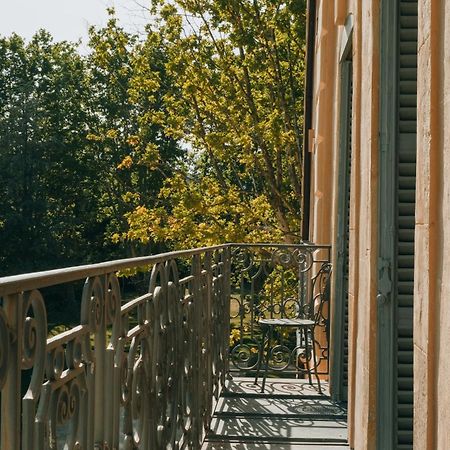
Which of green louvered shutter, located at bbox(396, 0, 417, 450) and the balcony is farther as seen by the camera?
green louvered shutter, located at bbox(396, 0, 417, 450)

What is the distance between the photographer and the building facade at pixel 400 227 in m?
2.80

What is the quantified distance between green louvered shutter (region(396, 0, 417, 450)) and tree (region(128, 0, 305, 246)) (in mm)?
15191

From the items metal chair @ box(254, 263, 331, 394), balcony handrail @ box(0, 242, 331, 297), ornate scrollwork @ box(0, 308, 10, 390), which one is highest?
balcony handrail @ box(0, 242, 331, 297)

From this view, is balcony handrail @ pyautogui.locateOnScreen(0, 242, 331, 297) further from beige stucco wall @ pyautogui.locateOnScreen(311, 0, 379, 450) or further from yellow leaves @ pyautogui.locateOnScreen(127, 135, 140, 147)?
yellow leaves @ pyautogui.locateOnScreen(127, 135, 140, 147)

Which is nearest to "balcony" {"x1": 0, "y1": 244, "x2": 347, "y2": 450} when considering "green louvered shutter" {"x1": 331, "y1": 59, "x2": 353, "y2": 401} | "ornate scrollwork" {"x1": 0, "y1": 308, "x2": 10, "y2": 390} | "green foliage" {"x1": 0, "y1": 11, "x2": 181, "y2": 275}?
"ornate scrollwork" {"x1": 0, "y1": 308, "x2": 10, "y2": 390}

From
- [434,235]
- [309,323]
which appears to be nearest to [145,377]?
[434,235]

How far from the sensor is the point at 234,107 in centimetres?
2172

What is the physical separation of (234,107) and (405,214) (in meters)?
16.9

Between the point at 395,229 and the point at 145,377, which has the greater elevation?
the point at 395,229

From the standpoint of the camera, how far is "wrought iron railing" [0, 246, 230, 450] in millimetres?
1777

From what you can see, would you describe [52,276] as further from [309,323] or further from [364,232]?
[309,323]

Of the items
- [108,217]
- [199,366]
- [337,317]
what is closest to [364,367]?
[199,366]

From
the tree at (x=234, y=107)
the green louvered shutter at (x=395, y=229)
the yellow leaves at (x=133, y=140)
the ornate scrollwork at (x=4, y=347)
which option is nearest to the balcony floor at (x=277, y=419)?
the green louvered shutter at (x=395, y=229)

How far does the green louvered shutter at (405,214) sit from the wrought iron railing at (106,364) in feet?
3.76
